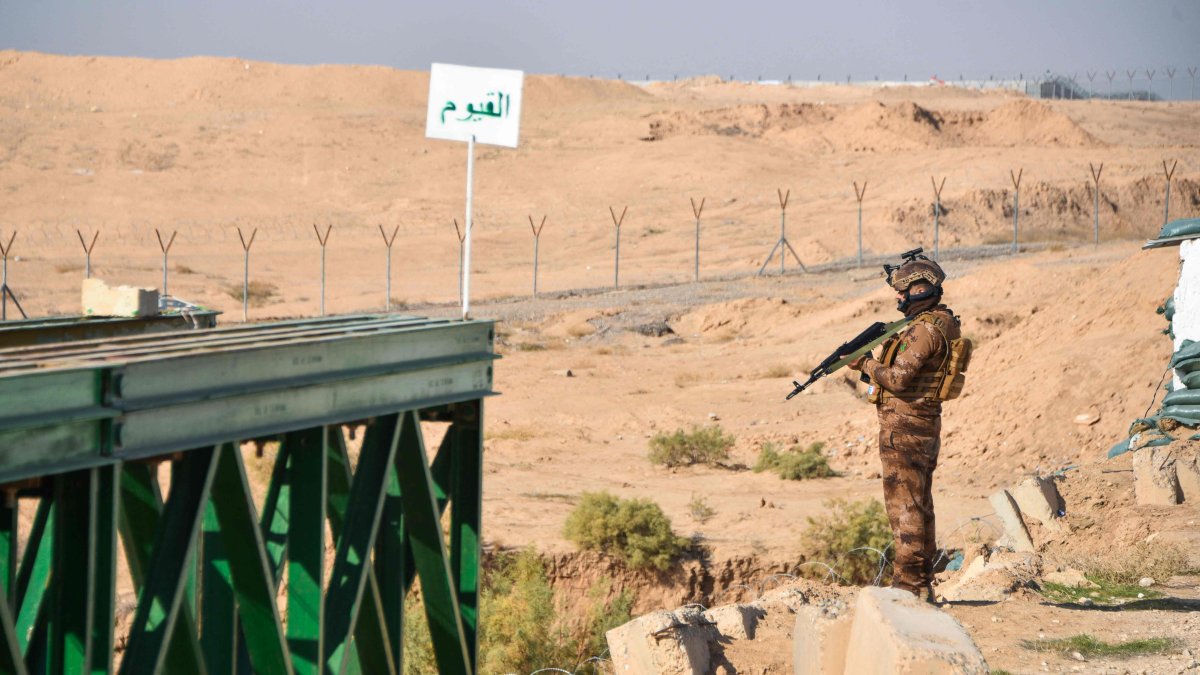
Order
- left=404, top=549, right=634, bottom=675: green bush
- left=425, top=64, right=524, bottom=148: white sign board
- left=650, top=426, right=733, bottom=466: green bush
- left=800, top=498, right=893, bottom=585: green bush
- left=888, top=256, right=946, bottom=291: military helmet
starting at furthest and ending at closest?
left=650, top=426, right=733, bottom=466: green bush → left=800, top=498, right=893, bottom=585: green bush → left=404, top=549, right=634, bottom=675: green bush → left=888, top=256, right=946, bottom=291: military helmet → left=425, top=64, right=524, bottom=148: white sign board

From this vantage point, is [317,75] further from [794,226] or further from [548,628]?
[548,628]

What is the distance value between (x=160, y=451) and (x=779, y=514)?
34.4 ft

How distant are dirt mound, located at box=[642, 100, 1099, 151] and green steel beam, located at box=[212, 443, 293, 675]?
5603 centimetres

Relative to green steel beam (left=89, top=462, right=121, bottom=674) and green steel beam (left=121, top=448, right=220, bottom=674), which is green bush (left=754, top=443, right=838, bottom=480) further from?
green steel beam (left=89, top=462, right=121, bottom=674)

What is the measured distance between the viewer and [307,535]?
4.93 metres

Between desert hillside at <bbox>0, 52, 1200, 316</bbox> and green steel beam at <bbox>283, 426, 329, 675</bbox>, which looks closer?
green steel beam at <bbox>283, 426, 329, 675</bbox>

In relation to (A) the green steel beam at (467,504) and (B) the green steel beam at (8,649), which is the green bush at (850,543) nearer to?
(A) the green steel beam at (467,504)

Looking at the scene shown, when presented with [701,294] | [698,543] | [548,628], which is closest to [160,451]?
[548,628]

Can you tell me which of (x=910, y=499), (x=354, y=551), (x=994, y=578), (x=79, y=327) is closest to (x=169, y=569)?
(x=354, y=551)

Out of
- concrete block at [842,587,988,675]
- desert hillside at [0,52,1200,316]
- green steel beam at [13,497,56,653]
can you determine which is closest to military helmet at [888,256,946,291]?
concrete block at [842,587,988,675]

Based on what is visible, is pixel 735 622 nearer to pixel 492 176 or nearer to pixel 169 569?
pixel 169 569

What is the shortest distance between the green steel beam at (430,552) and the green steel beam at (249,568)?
3.04 feet

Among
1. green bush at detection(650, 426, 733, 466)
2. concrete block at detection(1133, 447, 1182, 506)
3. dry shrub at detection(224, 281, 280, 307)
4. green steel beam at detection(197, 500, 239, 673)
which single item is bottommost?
green bush at detection(650, 426, 733, 466)

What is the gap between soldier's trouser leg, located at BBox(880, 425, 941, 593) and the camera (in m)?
7.13
